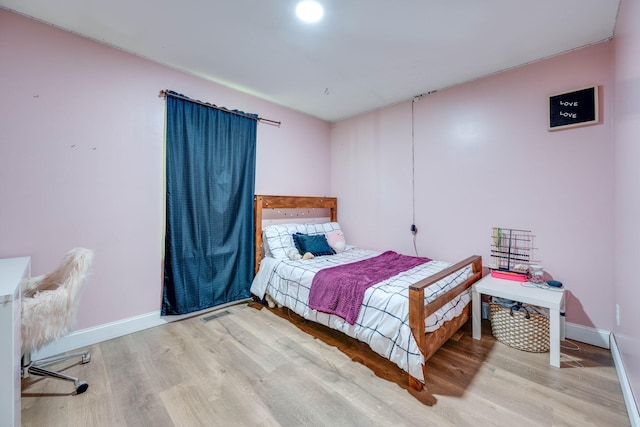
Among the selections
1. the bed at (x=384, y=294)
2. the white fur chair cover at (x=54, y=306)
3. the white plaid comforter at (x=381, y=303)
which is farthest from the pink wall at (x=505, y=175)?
the white fur chair cover at (x=54, y=306)

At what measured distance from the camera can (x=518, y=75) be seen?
2.51 metres

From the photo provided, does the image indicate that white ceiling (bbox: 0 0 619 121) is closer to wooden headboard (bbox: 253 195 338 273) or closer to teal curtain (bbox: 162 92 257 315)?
teal curtain (bbox: 162 92 257 315)

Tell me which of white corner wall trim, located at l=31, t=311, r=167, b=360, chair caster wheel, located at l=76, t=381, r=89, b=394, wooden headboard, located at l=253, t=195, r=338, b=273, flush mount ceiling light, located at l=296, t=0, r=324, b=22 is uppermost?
flush mount ceiling light, located at l=296, t=0, r=324, b=22

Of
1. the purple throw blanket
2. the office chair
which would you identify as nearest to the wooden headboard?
the purple throw blanket

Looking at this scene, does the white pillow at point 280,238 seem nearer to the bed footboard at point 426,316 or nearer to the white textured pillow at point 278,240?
the white textured pillow at point 278,240

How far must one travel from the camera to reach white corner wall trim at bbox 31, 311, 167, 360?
6.68 feet

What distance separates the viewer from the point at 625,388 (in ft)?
5.20

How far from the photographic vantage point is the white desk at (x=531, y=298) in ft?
6.17

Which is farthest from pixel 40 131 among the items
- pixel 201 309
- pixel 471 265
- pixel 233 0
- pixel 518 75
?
pixel 518 75

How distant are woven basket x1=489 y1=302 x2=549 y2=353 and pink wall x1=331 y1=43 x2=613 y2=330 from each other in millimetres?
466

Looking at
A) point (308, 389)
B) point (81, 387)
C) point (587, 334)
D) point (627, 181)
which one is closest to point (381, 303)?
point (308, 389)

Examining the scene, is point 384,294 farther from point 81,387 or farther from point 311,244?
point 81,387

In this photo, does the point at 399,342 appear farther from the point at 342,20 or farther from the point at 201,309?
the point at 342,20

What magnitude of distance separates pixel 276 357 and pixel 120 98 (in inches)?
101
